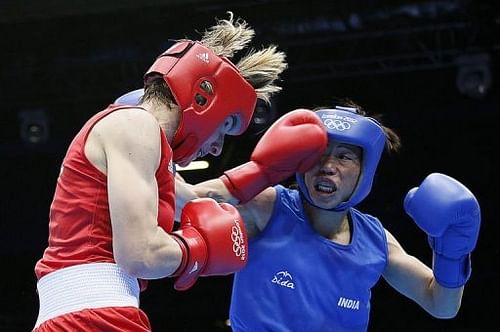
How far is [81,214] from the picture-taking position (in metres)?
1.77

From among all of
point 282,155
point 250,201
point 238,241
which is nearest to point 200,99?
point 238,241

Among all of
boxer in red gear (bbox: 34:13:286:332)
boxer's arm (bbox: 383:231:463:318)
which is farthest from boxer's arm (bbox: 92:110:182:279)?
boxer's arm (bbox: 383:231:463:318)

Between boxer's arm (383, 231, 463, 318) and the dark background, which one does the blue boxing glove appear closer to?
boxer's arm (383, 231, 463, 318)

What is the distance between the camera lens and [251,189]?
2434 millimetres

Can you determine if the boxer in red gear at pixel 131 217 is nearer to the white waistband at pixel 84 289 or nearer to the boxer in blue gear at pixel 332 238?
the white waistband at pixel 84 289

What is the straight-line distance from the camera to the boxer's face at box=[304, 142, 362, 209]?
2.46 meters

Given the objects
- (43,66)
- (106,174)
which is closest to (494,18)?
(43,66)

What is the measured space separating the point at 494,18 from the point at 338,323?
409 cm

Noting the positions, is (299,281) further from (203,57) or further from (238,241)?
(203,57)

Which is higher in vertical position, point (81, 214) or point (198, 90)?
point (198, 90)

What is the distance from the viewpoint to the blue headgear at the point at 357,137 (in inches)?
98.6

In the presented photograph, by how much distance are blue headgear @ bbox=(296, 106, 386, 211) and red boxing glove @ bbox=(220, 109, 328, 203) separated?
0.06 meters

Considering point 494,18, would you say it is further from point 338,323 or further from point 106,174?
point 106,174

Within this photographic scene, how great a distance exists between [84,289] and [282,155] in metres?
0.83
